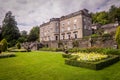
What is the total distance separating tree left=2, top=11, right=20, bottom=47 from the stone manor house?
1893 cm

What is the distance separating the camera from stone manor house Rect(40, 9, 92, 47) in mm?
39750

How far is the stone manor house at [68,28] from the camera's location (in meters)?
39.8

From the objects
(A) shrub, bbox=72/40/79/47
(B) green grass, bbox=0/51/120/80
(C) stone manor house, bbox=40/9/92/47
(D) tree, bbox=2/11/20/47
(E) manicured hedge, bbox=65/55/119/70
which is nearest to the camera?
(B) green grass, bbox=0/51/120/80

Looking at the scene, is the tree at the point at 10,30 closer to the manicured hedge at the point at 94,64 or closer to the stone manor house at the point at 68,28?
the stone manor house at the point at 68,28

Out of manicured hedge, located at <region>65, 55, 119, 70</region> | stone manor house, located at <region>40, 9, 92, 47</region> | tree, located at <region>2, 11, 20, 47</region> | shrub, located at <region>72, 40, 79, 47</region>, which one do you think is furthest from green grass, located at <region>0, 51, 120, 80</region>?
tree, located at <region>2, 11, 20, 47</region>

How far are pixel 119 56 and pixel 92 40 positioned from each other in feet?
41.6

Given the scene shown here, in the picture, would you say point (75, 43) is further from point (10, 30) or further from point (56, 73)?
point (10, 30)

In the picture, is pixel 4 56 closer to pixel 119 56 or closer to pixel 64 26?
pixel 119 56

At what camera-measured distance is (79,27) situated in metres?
40.5

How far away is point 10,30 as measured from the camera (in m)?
62.3

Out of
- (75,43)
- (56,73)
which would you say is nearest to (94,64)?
(56,73)

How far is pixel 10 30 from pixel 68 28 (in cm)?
3391

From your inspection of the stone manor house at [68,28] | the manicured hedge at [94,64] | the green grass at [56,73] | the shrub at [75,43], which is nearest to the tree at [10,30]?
the stone manor house at [68,28]

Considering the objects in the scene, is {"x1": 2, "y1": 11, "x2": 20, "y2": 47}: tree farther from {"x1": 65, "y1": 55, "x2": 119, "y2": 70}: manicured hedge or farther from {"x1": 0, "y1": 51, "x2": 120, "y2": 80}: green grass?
{"x1": 65, "y1": 55, "x2": 119, "y2": 70}: manicured hedge
